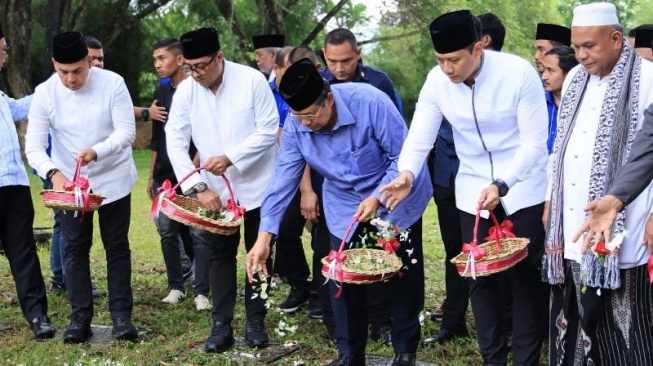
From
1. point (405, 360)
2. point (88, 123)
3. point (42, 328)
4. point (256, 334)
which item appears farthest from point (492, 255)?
point (42, 328)

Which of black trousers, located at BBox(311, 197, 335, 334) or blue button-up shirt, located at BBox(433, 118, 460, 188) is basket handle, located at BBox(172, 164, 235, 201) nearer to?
black trousers, located at BBox(311, 197, 335, 334)

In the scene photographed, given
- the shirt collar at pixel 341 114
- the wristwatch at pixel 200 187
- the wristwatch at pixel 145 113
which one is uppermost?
the shirt collar at pixel 341 114

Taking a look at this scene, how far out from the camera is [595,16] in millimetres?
4816

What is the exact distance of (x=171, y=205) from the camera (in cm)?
616

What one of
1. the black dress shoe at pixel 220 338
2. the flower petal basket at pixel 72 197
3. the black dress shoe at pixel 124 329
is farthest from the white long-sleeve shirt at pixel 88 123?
the black dress shoe at pixel 220 338

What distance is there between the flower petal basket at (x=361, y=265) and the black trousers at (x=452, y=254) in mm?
1285

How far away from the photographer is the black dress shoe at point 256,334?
22.2 feet

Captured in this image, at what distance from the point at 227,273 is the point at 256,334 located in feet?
1.49

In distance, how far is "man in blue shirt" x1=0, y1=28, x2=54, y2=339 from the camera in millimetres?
7145

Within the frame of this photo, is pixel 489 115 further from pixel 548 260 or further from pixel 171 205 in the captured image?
pixel 171 205

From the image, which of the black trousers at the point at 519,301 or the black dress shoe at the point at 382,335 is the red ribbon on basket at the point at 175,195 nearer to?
the black dress shoe at the point at 382,335

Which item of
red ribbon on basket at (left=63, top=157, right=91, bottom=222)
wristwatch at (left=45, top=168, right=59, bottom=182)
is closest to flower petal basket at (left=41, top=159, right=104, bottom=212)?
red ribbon on basket at (left=63, top=157, right=91, bottom=222)

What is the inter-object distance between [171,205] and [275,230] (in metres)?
0.81

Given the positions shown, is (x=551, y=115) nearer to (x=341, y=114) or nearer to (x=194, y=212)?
(x=341, y=114)
